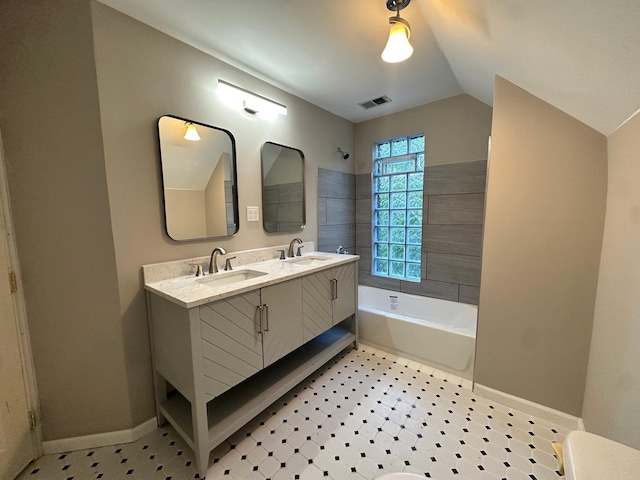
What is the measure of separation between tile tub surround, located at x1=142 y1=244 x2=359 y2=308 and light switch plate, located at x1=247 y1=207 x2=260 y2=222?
0.27 m

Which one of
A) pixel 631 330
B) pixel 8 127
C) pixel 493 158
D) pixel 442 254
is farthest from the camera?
pixel 442 254

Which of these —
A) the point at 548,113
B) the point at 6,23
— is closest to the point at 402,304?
the point at 548,113

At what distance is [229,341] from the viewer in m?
1.35

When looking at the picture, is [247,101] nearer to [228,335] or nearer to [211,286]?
[211,286]

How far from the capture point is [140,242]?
1.50 meters

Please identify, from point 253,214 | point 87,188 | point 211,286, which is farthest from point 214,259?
point 87,188

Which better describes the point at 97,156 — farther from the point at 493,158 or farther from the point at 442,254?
the point at 442,254

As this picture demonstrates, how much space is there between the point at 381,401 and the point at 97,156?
7.60 feet

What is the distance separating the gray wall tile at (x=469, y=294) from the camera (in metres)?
2.58

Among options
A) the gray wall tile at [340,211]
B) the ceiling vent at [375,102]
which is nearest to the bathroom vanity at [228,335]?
the gray wall tile at [340,211]

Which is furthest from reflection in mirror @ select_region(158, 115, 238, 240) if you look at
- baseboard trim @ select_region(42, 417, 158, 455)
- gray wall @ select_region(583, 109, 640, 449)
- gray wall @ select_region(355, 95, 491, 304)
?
gray wall @ select_region(583, 109, 640, 449)

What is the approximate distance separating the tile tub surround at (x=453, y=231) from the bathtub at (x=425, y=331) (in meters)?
0.14

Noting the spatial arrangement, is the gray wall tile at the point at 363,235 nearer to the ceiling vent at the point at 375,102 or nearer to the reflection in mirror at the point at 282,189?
the reflection in mirror at the point at 282,189

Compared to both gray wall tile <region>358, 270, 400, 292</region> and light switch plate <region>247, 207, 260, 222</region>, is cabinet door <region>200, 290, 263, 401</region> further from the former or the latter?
gray wall tile <region>358, 270, 400, 292</region>
